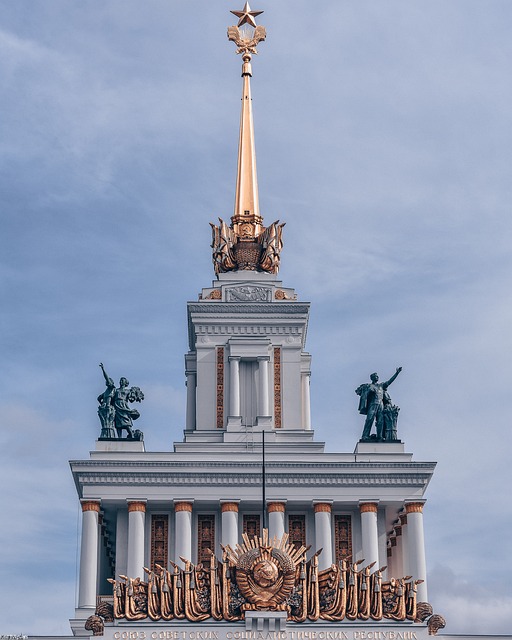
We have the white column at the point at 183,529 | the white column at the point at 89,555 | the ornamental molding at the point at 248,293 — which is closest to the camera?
the white column at the point at 89,555

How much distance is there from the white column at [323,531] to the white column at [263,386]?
18.2 ft

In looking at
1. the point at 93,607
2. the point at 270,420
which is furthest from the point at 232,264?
the point at 93,607

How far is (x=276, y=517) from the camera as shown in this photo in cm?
6462

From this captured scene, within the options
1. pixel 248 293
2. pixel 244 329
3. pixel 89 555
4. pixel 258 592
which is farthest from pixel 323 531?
pixel 258 592

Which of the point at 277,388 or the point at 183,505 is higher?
the point at 277,388

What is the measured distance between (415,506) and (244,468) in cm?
724

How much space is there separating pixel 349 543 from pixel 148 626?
21022 millimetres

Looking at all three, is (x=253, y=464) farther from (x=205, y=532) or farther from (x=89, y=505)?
(x=89, y=505)

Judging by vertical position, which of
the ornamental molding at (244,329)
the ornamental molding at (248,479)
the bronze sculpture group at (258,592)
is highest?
the ornamental molding at (244,329)

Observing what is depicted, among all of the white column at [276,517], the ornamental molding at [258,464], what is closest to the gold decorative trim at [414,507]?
the ornamental molding at [258,464]

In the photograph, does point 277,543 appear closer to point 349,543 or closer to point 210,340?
point 349,543

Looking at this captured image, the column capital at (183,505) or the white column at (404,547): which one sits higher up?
the column capital at (183,505)

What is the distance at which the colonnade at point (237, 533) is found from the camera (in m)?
63.1

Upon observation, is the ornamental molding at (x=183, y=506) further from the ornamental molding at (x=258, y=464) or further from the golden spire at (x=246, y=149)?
the golden spire at (x=246, y=149)
